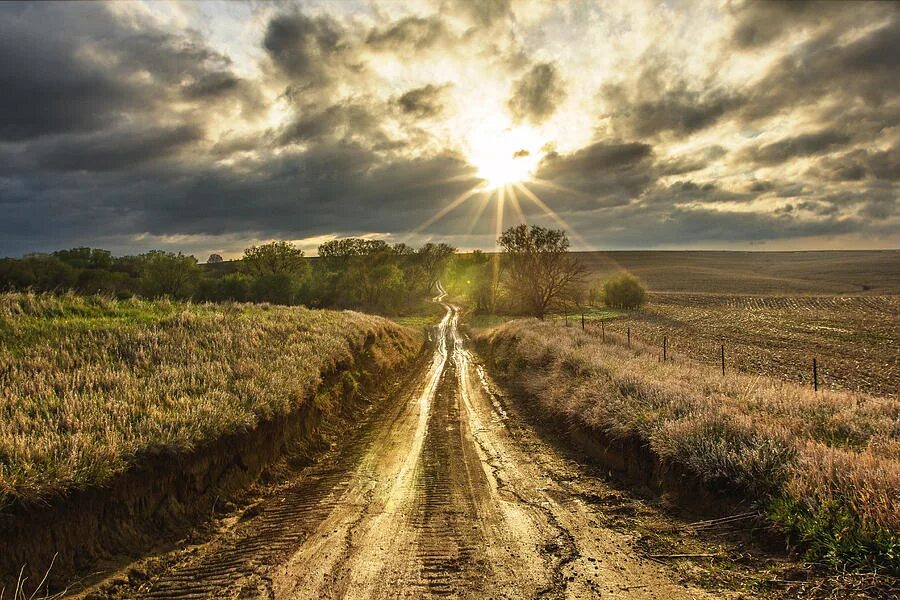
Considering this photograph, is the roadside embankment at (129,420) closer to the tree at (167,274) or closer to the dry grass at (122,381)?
the dry grass at (122,381)

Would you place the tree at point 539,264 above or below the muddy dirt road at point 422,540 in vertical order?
above

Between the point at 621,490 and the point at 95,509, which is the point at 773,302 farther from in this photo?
the point at 95,509

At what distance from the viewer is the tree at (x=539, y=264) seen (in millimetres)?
49625

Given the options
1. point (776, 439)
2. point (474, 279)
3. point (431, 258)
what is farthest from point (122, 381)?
point (431, 258)

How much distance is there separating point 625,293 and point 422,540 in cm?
6768

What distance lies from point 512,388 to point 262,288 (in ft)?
171

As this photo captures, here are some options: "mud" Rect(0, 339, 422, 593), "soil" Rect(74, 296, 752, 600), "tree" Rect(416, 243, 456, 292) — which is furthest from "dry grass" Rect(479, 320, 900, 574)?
"tree" Rect(416, 243, 456, 292)

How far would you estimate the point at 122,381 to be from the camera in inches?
321

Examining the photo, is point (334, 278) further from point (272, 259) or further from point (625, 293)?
point (625, 293)

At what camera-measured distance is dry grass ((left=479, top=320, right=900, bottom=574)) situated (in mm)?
4945

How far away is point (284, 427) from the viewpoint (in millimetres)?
9914

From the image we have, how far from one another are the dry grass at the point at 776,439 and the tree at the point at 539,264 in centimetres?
3598

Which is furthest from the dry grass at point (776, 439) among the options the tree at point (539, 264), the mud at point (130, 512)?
the tree at point (539, 264)

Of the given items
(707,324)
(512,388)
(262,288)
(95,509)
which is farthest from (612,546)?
(262,288)
